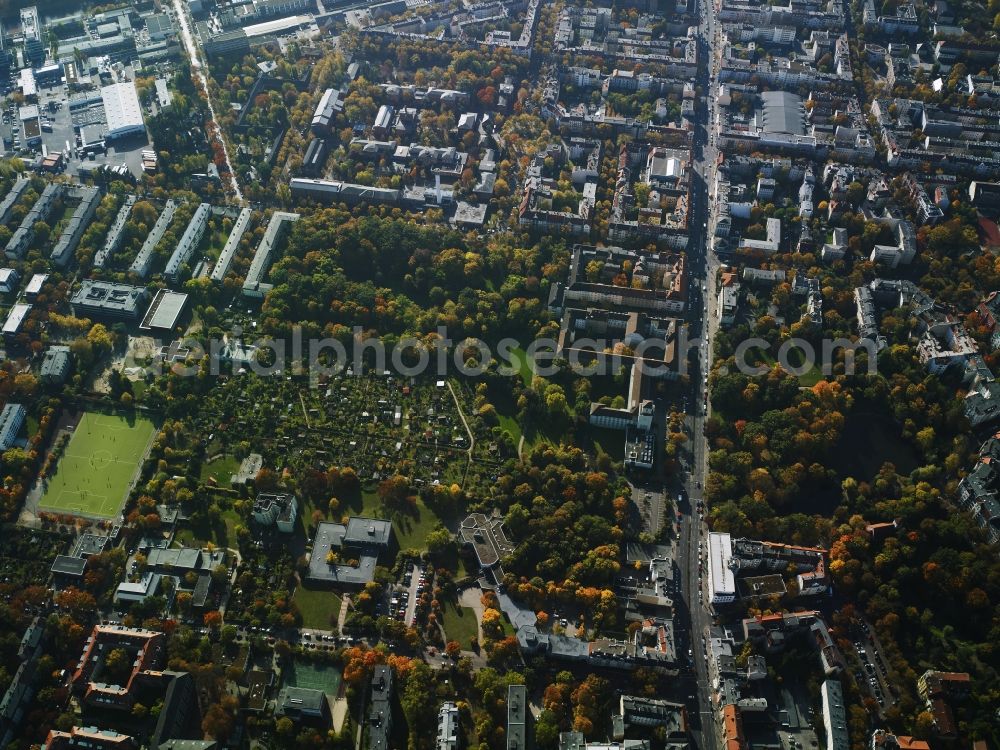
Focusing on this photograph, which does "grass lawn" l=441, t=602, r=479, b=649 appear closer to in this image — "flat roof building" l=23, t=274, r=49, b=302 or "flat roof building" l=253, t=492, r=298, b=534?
"flat roof building" l=253, t=492, r=298, b=534

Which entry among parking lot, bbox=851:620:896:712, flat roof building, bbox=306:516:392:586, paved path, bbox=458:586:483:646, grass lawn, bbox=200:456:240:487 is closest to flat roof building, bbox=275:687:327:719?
flat roof building, bbox=306:516:392:586

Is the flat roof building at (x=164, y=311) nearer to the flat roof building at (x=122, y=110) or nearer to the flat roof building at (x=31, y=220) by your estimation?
the flat roof building at (x=31, y=220)

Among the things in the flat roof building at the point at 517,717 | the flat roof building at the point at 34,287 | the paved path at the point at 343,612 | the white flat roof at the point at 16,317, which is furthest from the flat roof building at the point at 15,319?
the flat roof building at the point at 517,717

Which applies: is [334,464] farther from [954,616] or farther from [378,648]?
[954,616]

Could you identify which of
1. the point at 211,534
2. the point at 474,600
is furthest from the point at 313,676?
the point at 211,534

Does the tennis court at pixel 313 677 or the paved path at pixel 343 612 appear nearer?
the tennis court at pixel 313 677
